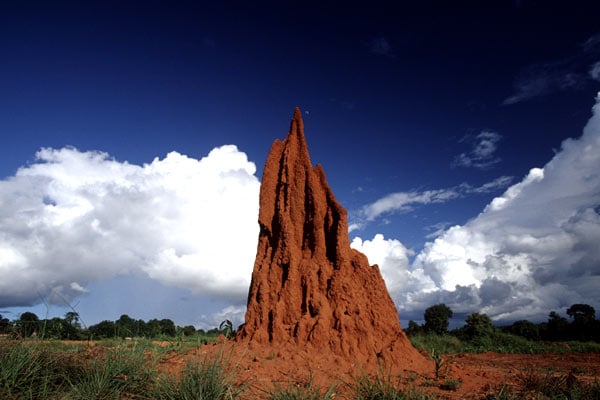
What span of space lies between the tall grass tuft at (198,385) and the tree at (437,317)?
122ft

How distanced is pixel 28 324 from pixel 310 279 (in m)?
8.95

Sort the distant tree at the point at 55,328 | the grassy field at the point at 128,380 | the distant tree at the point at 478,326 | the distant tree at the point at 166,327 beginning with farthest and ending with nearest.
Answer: the distant tree at the point at 478,326 → the distant tree at the point at 166,327 → the distant tree at the point at 55,328 → the grassy field at the point at 128,380

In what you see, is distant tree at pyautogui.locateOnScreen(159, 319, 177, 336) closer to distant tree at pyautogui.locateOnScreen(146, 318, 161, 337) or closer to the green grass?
distant tree at pyautogui.locateOnScreen(146, 318, 161, 337)

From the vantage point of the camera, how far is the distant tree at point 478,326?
30.9m

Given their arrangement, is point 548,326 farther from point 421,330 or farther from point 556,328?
point 421,330

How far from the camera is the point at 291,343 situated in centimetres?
1277

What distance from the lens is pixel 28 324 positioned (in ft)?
22.9

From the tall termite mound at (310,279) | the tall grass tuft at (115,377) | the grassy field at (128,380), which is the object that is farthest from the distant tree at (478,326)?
the tall grass tuft at (115,377)

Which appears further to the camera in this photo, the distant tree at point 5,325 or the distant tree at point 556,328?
the distant tree at point 556,328

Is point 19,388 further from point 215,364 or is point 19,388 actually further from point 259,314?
point 259,314

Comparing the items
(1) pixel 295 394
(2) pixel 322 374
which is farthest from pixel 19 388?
(2) pixel 322 374

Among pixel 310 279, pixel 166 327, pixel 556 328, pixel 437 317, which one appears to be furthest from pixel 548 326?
pixel 166 327

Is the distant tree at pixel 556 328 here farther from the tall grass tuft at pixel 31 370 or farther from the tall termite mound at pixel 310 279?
the tall grass tuft at pixel 31 370

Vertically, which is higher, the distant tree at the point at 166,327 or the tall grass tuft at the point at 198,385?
the distant tree at the point at 166,327
